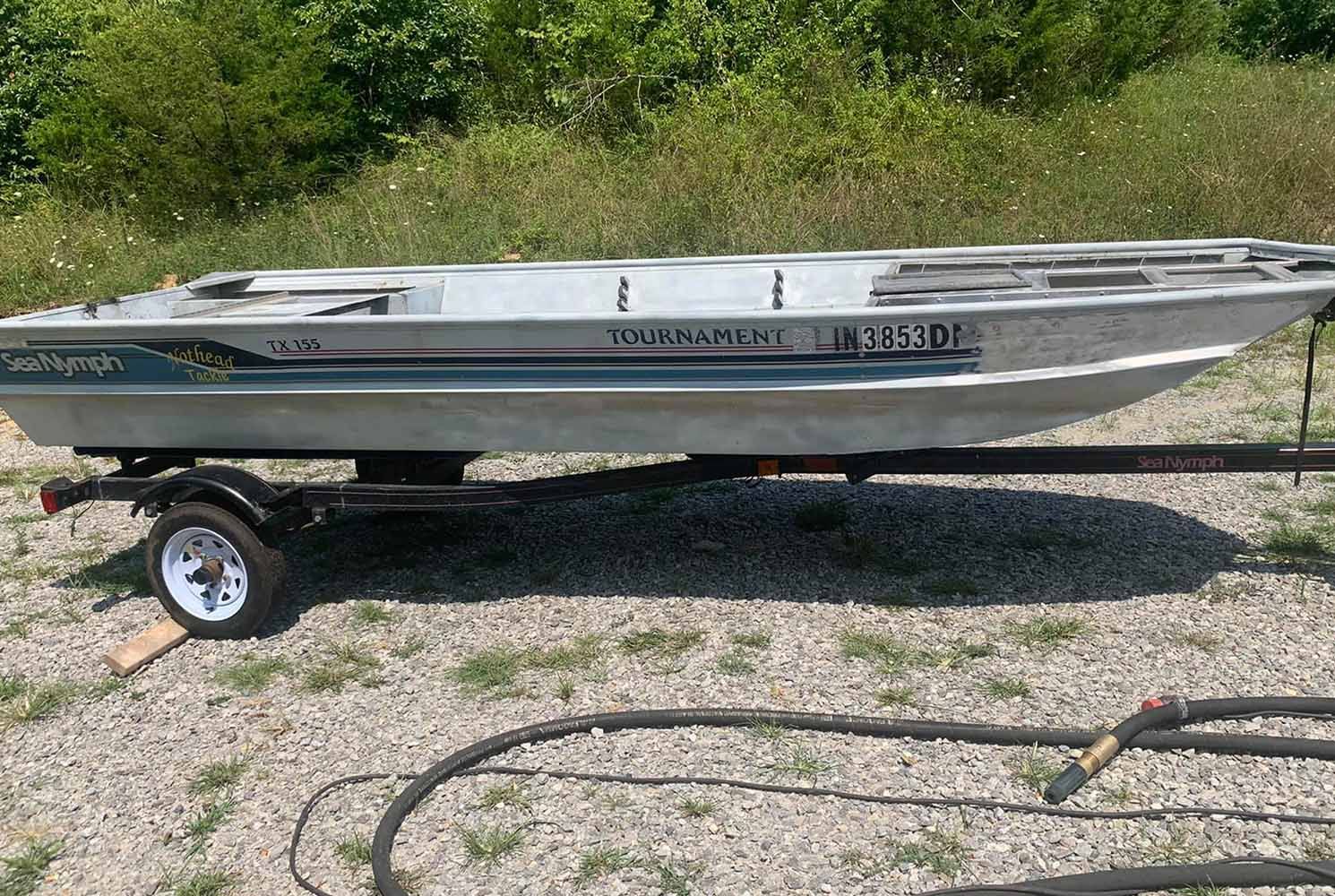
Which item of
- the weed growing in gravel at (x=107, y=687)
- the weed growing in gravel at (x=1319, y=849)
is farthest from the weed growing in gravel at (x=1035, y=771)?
the weed growing in gravel at (x=107, y=687)

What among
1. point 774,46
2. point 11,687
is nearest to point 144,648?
point 11,687

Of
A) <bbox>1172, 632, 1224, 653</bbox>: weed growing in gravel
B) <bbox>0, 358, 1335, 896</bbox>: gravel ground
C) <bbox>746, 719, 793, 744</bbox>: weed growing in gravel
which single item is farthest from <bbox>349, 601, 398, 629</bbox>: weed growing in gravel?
<bbox>1172, 632, 1224, 653</bbox>: weed growing in gravel

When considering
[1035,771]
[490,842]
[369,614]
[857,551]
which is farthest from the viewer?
[857,551]

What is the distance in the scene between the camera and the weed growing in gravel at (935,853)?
2.76 metres

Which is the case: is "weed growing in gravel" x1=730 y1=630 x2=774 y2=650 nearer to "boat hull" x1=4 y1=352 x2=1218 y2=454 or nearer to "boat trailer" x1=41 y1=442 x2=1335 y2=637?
"boat trailer" x1=41 y1=442 x2=1335 y2=637

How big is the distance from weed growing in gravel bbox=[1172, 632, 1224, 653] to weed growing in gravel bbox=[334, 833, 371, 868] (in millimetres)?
2831

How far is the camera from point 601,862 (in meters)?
2.88

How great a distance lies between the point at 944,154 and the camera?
10.6m

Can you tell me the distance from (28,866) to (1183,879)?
313 centimetres

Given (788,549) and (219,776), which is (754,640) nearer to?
(788,549)

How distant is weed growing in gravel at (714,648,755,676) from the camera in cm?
379

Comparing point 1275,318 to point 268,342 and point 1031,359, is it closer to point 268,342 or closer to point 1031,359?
point 1031,359

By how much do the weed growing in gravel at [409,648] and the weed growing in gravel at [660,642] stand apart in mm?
799

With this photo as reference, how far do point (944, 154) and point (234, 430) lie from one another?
8295 mm
